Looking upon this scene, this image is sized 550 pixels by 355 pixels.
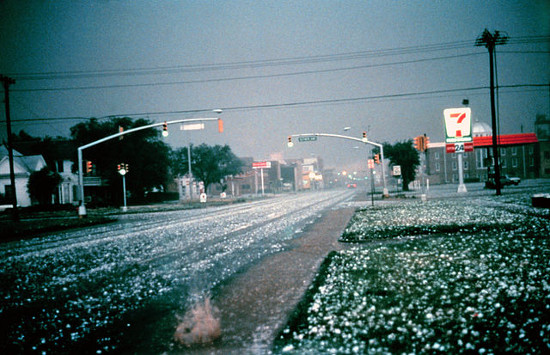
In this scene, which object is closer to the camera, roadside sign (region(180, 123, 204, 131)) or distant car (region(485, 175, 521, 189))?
roadside sign (region(180, 123, 204, 131))

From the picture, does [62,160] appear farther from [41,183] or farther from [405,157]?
[405,157]

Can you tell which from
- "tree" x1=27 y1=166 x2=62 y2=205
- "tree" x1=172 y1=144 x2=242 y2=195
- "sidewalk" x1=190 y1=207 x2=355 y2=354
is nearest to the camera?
"sidewalk" x1=190 y1=207 x2=355 y2=354

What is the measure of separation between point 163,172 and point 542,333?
56.7m

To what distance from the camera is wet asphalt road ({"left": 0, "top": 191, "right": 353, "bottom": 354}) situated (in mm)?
3748

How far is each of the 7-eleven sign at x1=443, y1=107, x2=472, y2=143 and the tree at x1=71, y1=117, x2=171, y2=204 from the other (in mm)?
42157

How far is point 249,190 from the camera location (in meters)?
127

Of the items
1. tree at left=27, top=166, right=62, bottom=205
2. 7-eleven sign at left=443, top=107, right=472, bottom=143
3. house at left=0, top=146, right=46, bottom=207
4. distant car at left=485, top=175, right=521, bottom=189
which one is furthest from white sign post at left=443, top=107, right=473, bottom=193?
house at left=0, top=146, right=46, bottom=207

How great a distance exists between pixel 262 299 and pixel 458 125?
2943cm

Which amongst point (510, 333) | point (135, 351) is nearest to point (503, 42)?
point (510, 333)

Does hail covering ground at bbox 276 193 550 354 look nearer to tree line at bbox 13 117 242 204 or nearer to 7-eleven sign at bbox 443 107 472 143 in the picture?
7-eleven sign at bbox 443 107 472 143

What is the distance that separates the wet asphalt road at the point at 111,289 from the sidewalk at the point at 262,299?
41 cm

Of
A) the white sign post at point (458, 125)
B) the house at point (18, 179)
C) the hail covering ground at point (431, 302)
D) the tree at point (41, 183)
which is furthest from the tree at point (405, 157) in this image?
the house at point (18, 179)

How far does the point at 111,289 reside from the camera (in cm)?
570

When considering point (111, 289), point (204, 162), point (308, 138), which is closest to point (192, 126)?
point (308, 138)
